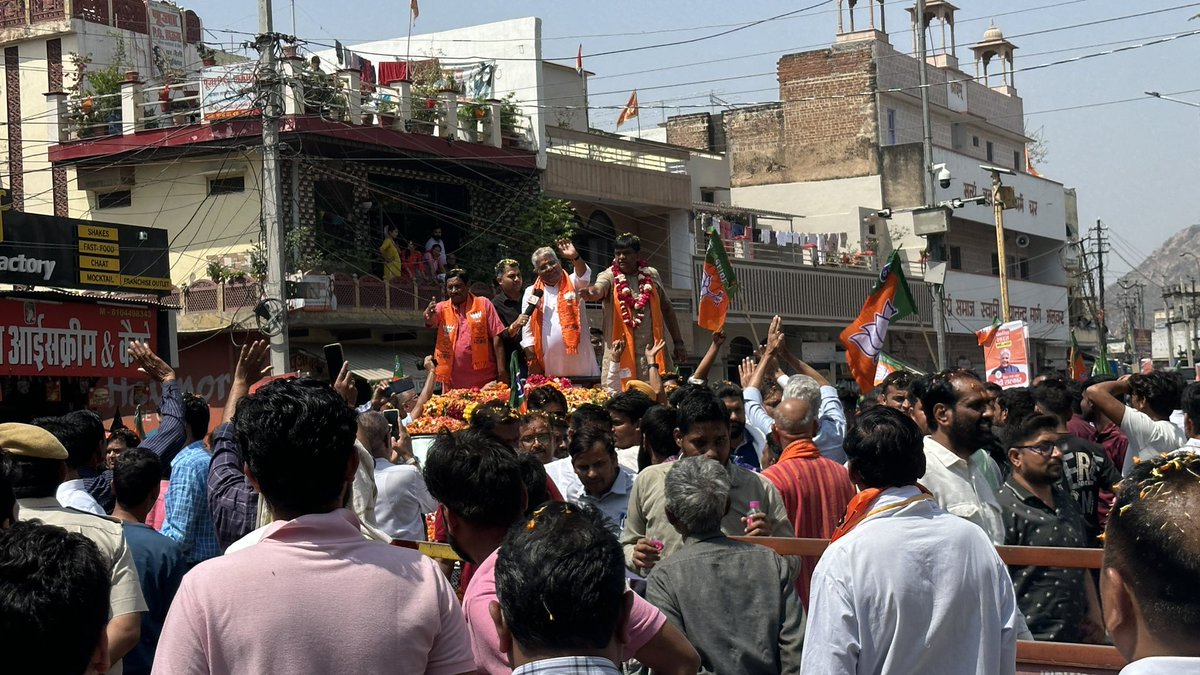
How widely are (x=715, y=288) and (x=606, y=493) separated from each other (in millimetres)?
7474

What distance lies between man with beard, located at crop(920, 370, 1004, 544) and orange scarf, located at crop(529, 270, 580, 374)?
5.52 m

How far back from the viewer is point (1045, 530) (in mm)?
5793

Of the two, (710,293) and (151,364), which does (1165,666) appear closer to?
(151,364)

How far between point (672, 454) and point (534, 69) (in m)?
28.0

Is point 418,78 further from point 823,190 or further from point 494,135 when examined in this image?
point 823,190

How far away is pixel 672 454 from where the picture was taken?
23.1 feet

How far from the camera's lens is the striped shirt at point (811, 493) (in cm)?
632

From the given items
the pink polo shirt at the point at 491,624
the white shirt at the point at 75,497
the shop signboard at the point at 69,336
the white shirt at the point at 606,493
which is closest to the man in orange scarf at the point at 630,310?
the white shirt at the point at 606,493

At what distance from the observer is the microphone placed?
39.3 ft

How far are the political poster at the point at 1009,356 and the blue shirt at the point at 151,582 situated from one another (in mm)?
14407

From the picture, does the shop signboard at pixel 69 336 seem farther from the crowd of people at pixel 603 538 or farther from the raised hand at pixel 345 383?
the raised hand at pixel 345 383

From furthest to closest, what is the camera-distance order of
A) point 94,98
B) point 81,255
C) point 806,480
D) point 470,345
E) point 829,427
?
1. point 94,98
2. point 81,255
3. point 470,345
4. point 829,427
5. point 806,480

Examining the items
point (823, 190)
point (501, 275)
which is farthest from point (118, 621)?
point (823, 190)

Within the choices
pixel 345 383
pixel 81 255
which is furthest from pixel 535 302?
pixel 81 255
